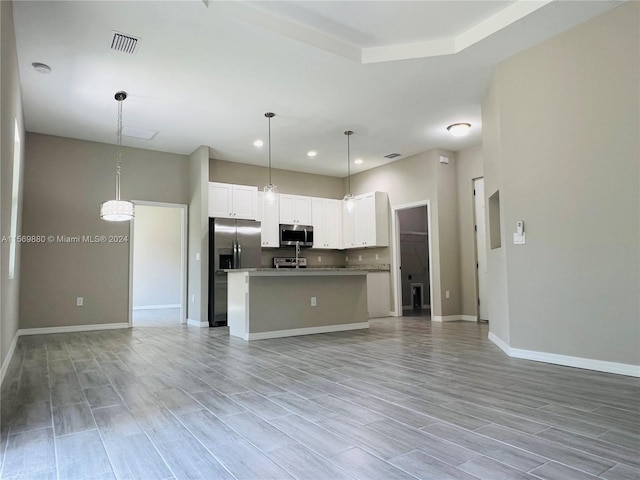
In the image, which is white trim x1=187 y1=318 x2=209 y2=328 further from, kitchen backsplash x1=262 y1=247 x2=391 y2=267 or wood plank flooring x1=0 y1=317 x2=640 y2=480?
wood plank flooring x1=0 y1=317 x2=640 y2=480

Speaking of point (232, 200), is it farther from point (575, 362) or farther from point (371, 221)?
point (575, 362)

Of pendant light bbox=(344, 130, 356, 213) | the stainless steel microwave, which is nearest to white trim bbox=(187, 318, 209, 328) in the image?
the stainless steel microwave

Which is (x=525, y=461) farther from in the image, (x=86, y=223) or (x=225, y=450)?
(x=86, y=223)

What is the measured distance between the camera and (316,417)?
2.31 m

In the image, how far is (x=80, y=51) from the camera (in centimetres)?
378

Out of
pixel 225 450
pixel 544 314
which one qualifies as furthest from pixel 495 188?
pixel 225 450

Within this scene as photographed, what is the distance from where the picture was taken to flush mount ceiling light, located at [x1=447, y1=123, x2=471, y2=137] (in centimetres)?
582

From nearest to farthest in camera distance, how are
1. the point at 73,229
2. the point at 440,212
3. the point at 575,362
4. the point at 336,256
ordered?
the point at 575,362 → the point at 73,229 → the point at 440,212 → the point at 336,256

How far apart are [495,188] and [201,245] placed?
14.7 ft

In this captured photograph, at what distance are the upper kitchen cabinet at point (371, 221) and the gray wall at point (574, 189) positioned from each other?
360 cm

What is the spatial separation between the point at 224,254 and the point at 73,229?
226 cm

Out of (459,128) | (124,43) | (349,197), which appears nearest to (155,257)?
(349,197)

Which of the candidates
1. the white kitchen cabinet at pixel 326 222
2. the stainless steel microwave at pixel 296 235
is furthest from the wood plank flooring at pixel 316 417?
the white kitchen cabinet at pixel 326 222

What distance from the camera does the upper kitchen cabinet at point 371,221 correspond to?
25.4 feet
